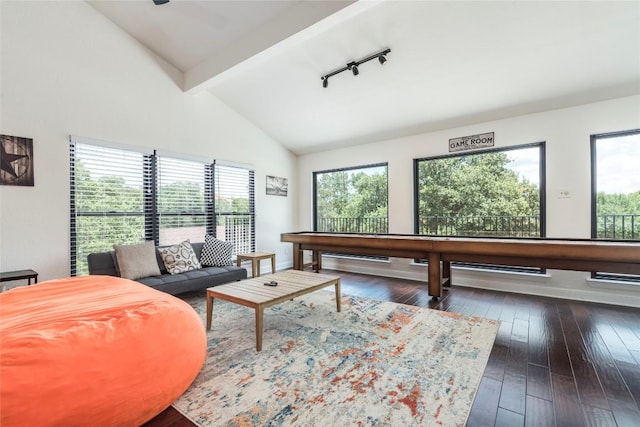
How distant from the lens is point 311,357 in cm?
214

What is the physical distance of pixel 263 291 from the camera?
A: 260 cm

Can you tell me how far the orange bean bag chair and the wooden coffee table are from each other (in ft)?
1.58

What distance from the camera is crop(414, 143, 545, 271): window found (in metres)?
3.86

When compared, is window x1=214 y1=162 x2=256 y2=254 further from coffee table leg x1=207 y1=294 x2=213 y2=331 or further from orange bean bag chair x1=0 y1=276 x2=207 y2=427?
orange bean bag chair x1=0 y1=276 x2=207 y2=427

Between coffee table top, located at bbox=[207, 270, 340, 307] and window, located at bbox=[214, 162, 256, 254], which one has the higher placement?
window, located at bbox=[214, 162, 256, 254]

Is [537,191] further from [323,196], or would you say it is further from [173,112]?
[173,112]

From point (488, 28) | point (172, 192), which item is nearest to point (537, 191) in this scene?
point (488, 28)

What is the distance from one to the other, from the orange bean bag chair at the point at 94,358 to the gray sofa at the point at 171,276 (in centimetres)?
122

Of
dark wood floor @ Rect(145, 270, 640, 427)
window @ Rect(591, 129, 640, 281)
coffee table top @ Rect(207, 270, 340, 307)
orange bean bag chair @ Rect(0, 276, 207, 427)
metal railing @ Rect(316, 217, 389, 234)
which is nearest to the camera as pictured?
orange bean bag chair @ Rect(0, 276, 207, 427)

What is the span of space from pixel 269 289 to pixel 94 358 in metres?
1.47

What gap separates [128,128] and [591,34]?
5.27 meters

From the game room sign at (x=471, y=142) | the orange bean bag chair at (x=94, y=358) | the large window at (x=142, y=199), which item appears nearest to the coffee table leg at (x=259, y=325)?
the orange bean bag chair at (x=94, y=358)

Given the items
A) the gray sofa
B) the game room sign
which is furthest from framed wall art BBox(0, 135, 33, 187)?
the game room sign

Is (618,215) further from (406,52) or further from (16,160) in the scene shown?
(16,160)
